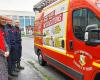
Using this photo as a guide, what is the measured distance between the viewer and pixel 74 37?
25.2 feet

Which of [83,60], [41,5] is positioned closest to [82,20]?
[83,60]

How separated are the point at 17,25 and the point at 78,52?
4108 millimetres

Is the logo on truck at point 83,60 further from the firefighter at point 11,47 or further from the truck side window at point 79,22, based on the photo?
the firefighter at point 11,47

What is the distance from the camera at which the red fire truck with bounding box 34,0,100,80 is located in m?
6.56

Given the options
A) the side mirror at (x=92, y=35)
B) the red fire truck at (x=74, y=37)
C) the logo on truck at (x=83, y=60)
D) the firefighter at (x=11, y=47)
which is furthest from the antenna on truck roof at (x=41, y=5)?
the side mirror at (x=92, y=35)

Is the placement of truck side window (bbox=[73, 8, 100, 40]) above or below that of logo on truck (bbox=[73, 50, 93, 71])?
above

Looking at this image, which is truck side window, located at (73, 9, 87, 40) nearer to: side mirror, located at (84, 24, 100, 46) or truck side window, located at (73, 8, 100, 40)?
truck side window, located at (73, 8, 100, 40)

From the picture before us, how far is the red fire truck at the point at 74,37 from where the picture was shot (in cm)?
656

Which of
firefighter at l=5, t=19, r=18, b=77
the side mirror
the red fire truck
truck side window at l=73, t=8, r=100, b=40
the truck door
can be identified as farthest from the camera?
firefighter at l=5, t=19, r=18, b=77

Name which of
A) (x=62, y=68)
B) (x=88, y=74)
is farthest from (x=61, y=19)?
(x=88, y=74)

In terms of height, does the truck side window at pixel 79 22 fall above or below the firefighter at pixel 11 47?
above

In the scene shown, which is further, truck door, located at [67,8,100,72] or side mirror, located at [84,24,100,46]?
truck door, located at [67,8,100,72]

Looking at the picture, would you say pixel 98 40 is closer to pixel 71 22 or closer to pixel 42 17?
pixel 71 22

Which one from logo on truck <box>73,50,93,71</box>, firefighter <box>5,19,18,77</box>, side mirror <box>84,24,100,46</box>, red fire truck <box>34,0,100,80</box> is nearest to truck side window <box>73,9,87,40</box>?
red fire truck <box>34,0,100,80</box>
